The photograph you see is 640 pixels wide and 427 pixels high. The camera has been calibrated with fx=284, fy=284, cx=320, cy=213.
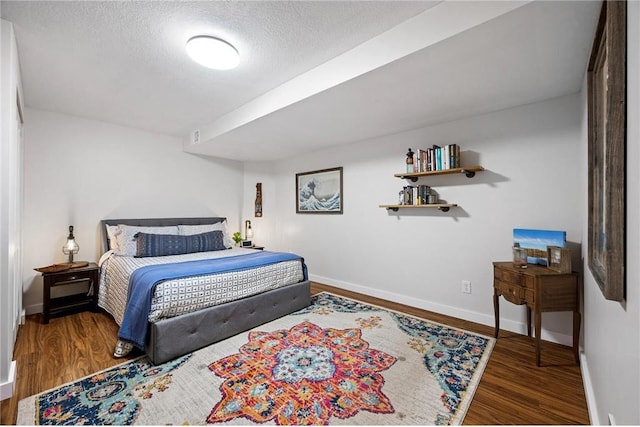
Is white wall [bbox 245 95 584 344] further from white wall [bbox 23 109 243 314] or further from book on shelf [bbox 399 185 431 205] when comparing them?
white wall [bbox 23 109 243 314]

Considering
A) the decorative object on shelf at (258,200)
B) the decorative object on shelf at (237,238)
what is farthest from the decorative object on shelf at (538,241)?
the decorative object on shelf at (258,200)

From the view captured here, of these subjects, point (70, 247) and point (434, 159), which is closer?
point (434, 159)

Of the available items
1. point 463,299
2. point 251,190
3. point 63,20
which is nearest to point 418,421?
point 463,299

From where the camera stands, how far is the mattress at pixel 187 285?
7.22 feet

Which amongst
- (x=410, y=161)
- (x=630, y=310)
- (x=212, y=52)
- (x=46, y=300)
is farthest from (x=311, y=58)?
(x=46, y=300)

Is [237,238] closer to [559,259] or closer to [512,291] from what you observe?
[512,291]

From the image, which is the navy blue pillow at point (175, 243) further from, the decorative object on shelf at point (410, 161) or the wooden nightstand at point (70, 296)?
the decorative object on shelf at point (410, 161)

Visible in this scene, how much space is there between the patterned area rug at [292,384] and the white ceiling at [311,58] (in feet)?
6.92

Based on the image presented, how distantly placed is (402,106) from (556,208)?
162 cm

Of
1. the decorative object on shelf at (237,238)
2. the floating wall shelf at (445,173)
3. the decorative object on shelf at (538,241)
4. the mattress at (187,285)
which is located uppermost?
the floating wall shelf at (445,173)

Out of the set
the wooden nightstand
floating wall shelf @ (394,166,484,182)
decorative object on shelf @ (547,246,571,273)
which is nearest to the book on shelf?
floating wall shelf @ (394,166,484,182)

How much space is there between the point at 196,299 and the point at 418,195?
8.13 ft

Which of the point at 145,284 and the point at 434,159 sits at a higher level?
the point at 434,159

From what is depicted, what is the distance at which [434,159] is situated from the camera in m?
3.03
